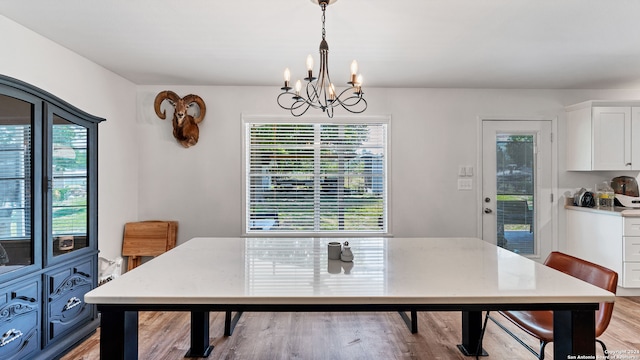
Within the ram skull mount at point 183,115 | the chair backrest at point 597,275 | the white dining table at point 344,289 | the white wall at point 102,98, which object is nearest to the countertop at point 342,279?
the white dining table at point 344,289

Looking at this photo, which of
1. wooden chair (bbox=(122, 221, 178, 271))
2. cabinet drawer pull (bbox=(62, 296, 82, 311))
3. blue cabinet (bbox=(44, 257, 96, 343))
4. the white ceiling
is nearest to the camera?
the white ceiling

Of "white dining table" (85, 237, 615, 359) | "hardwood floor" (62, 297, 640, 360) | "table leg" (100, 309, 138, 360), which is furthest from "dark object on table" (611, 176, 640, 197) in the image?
"table leg" (100, 309, 138, 360)

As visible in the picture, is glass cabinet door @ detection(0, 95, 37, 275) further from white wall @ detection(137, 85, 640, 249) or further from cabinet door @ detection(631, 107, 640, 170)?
cabinet door @ detection(631, 107, 640, 170)

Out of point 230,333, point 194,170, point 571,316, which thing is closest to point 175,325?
point 230,333

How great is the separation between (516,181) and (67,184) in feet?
14.7

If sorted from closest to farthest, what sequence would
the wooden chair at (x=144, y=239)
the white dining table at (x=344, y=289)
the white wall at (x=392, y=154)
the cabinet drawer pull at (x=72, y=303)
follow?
1. the white dining table at (x=344, y=289)
2. the cabinet drawer pull at (x=72, y=303)
3. the wooden chair at (x=144, y=239)
4. the white wall at (x=392, y=154)

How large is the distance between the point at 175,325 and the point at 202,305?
2.02 metres

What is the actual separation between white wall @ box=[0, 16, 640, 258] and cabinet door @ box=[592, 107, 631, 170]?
0.32 meters

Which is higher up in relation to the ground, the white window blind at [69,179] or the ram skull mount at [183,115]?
the ram skull mount at [183,115]

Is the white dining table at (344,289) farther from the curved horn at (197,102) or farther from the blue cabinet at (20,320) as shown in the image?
the curved horn at (197,102)

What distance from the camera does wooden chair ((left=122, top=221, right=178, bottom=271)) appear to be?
3.58 m

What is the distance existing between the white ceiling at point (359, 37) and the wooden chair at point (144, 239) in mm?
1577

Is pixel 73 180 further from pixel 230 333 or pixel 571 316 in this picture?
pixel 571 316

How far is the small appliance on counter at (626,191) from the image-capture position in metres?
3.76
